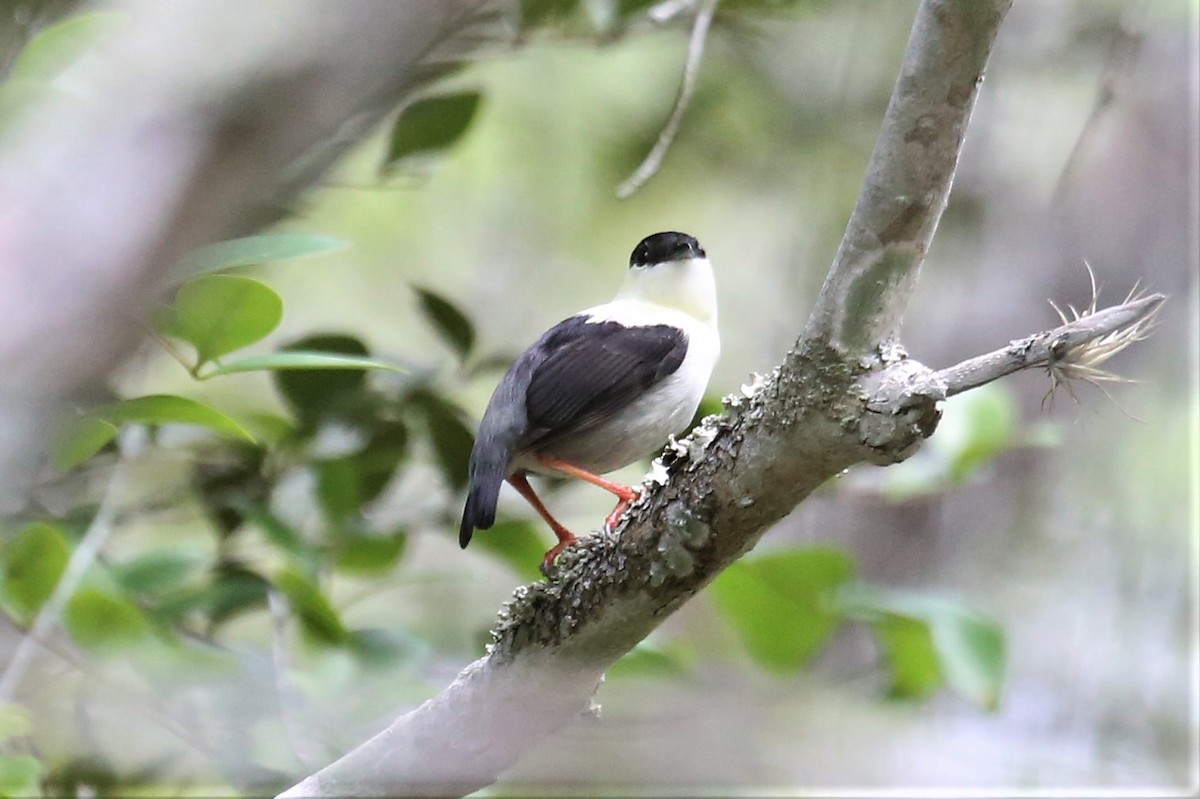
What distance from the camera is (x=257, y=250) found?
1328 mm

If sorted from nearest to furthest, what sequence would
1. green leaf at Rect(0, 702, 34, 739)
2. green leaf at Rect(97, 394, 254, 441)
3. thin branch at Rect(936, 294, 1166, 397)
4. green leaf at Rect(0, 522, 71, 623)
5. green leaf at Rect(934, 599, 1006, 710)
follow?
thin branch at Rect(936, 294, 1166, 397) < green leaf at Rect(0, 702, 34, 739) < green leaf at Rect(97, 394, 254, 441) < green leaf at Rect(0, 522, 71, 623) < green leaf at Rect(934, 599, 1006, 710)

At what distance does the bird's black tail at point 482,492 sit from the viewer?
1606mm

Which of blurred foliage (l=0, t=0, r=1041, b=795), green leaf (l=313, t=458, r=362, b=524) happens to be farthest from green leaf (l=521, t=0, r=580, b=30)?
green leaf (l=313, t=458, r=362, b=524)

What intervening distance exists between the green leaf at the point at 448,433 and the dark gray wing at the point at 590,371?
1.12 feet

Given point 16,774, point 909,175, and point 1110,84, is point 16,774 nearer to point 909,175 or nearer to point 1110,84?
point 909,175

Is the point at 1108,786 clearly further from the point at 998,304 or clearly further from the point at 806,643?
the point at 998,304

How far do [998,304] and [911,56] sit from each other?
9.75 ft

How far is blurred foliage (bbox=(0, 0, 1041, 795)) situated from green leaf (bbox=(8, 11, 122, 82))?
562mm

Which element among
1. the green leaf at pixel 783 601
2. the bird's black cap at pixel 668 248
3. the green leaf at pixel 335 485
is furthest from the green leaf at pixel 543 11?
the green leaf at pixel 783 601

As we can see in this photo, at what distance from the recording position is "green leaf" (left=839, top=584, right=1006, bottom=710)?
A: 205 cm

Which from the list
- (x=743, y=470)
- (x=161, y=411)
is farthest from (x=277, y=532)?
(x=743, y=470)

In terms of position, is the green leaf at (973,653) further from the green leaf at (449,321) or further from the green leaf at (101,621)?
the green leaf at (101,621)

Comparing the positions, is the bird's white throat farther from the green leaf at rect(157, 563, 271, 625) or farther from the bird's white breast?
the green leaf at rect(157, 563, 271, 625)

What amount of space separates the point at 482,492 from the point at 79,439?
21.4 inches
